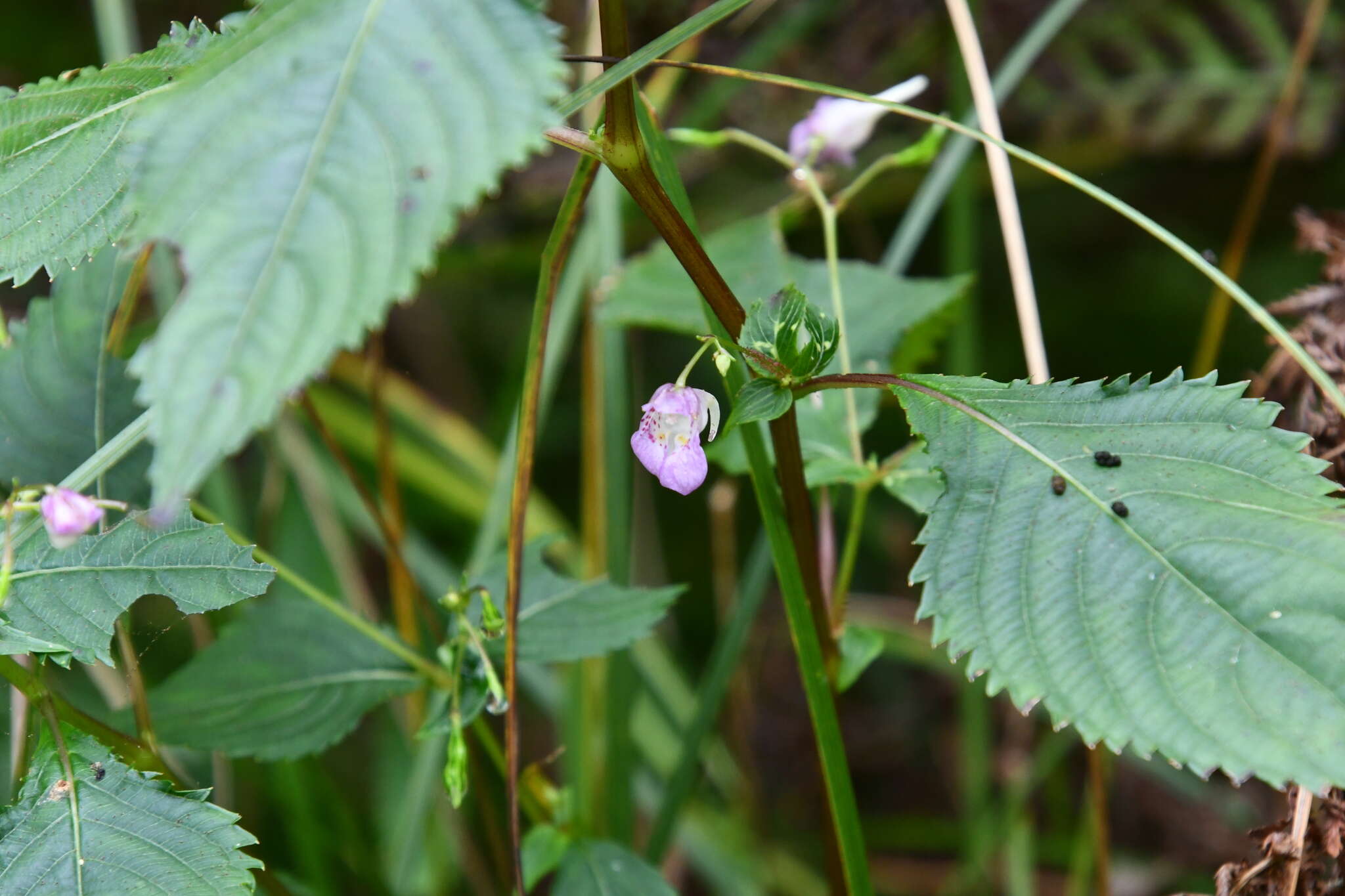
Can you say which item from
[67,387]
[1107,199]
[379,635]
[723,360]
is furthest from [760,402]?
[67,387]

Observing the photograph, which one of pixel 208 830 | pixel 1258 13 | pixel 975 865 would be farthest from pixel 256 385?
pixel 1258 13

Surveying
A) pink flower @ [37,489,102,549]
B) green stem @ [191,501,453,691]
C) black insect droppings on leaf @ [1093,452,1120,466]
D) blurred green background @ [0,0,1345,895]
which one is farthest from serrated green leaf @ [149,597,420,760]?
blurred green background @ [0,0,1345,895]

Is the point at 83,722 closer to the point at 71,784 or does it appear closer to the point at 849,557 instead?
the point at 71,784

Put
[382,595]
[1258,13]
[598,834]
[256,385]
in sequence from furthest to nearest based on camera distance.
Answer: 1. [382,595]
2. [1258,13]
3. [598,834]
4. [256,385]

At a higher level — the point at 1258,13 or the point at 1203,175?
the point at 1258,13

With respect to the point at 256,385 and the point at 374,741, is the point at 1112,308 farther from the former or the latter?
the point at 256,385

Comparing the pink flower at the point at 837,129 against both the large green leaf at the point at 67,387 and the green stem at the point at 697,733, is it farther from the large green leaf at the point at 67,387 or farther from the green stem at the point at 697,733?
the large green leaf at the point at 67,387

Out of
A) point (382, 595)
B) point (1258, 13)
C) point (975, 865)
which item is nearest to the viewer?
point (975, 865)

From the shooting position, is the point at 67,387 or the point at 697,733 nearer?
the point at 67,387
